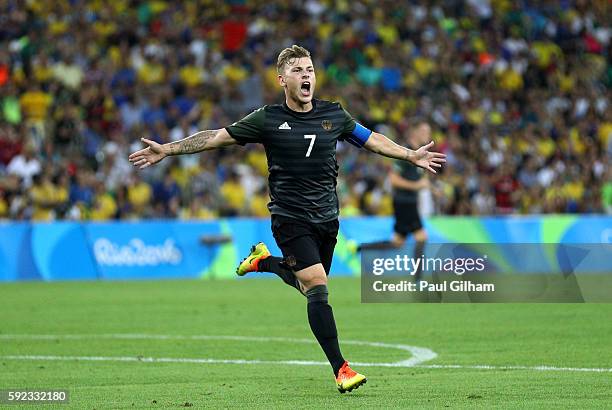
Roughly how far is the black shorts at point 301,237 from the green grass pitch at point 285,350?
936 millimetres

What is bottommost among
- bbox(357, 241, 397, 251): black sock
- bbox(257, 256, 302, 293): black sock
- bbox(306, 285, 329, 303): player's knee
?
bbox(357, 241, 397, 251): black sock

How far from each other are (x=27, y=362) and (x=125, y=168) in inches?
593

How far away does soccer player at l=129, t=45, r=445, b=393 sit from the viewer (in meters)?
9.45

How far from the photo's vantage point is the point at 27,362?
11.4m

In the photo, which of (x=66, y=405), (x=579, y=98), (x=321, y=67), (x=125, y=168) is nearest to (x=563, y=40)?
(x=579, y=98)

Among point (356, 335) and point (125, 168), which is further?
point (125, 168)

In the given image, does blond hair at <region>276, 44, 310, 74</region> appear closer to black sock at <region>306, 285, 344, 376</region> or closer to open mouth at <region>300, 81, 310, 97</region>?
open mouth at <region>300, 81, 310, 97</region>

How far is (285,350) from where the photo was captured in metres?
12.3

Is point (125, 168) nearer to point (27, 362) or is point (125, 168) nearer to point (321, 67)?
point (321, 67)

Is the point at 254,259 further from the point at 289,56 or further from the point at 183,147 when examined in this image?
the point at 289,56

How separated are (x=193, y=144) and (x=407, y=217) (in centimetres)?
1058

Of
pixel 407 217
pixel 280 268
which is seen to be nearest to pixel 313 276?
pixel 280 268

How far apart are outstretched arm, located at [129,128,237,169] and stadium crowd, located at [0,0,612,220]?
15311mm

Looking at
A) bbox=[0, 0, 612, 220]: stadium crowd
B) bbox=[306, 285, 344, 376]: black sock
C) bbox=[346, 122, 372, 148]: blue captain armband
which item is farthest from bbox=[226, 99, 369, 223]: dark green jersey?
bbox=[0, 0, 612, 220]: stadium crowd
